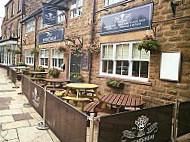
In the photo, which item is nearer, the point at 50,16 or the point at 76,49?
the point at 76,49

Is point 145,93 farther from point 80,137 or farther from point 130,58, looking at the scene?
point 80,137

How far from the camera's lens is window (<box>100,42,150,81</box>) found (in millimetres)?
5598

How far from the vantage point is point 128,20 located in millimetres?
6004

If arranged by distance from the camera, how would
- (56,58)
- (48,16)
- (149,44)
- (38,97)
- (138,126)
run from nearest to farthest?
1. (138,126)
2. (38,97)
3. (149,44)
4. (48,16)
5. (56,58)

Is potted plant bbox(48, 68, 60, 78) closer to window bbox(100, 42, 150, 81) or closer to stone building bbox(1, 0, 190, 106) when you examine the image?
stone building bbox(1, 0, 190, 106)

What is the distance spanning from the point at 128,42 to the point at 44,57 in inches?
340

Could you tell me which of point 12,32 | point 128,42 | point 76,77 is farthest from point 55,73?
point 12,32

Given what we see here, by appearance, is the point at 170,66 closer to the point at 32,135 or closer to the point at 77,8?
the point at 32,135

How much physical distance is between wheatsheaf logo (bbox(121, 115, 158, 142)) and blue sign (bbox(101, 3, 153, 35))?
3562 millimetres

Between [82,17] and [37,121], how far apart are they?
19.5 feet

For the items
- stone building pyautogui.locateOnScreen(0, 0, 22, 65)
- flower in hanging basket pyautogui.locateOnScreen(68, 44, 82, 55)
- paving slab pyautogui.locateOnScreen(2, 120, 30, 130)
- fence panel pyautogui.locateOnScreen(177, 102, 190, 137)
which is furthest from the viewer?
stone building pyautogui.locateOnScreen(0, 0, 22, 65)

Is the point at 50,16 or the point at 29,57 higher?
the point at 50,16

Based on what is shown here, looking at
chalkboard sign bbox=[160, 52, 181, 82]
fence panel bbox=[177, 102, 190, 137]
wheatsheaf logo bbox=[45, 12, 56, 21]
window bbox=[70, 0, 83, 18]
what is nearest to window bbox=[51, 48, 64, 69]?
wheatsheaf logo bbox=[45, 12, 56, 21]

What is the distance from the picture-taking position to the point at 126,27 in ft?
19.9
